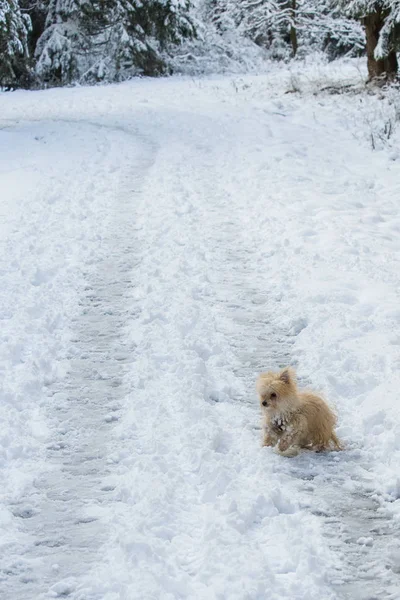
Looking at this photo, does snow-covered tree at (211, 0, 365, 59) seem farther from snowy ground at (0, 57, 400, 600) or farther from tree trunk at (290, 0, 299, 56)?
snowy ground at (0, 57, 400, 600)

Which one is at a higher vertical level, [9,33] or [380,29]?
[9,33]

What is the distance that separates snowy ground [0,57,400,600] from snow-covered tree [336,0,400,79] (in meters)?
5.46

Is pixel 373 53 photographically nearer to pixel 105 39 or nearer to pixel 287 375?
pixel 287 375

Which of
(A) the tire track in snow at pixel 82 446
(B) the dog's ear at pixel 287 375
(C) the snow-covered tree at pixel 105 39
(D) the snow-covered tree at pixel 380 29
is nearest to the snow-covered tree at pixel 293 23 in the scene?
(C) the snow-covered tree at pixel 105 39

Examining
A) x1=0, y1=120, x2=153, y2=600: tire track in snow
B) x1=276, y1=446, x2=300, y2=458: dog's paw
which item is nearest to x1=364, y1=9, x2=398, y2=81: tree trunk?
x1=0, y1=120, x2=153, y2=600: tire track in snow

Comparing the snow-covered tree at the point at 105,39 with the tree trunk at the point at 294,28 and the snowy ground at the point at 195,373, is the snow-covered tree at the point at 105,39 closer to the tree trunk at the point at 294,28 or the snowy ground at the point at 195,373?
the tree trunk at the point at 294,28

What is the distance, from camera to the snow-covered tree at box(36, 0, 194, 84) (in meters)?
34.3

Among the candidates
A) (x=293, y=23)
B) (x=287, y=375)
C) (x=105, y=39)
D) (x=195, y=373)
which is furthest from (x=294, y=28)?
(x=287, y=375)

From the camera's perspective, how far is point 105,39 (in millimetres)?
36531

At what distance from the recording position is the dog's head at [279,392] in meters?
5.35

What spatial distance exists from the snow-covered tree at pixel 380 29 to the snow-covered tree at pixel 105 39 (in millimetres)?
14902

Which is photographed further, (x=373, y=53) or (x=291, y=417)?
(x=373, y=53)

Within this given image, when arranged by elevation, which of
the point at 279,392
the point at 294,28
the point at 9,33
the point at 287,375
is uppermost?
the point at 9,33

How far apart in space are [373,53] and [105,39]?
19142mm
